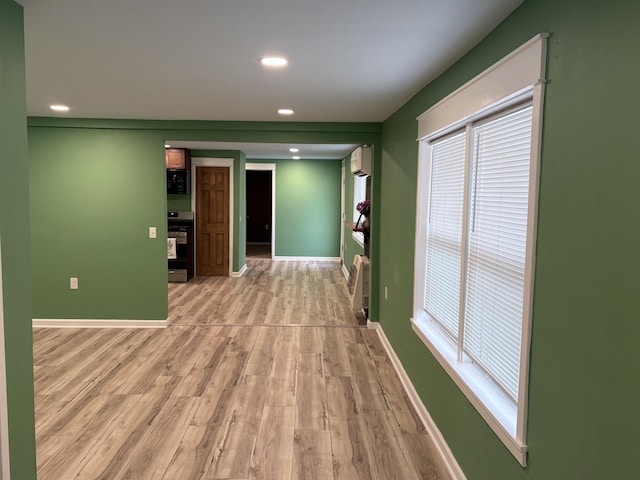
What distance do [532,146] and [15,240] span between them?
186cm

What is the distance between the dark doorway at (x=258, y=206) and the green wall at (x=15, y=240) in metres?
11.0

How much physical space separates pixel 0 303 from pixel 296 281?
6161 mm

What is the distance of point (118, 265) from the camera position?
492 centimetres

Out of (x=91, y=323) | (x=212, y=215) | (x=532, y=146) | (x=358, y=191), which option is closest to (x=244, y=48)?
(x=532, y=146)

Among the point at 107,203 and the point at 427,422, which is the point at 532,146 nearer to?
the point at 427,422

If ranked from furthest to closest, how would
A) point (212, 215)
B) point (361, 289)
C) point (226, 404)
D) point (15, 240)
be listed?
point (212, 215) → point (361, 289) → point (226, 404) → point (15, 240)

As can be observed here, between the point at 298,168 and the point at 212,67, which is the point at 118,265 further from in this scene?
the point at 298,168

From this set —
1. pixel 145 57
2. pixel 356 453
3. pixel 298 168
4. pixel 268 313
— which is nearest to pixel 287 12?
pixel 145 57

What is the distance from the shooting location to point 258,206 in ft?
42.4

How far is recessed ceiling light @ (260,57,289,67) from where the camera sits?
8.12ft

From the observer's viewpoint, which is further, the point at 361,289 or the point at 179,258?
the point at 179,258

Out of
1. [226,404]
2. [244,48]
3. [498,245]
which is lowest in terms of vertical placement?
[226,404]

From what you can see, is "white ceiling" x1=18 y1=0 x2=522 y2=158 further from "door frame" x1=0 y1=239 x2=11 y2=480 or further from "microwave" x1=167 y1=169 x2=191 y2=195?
"microwave" x1=167 y1=169 x2=191 y2=195

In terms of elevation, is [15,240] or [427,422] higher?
[15,240]
